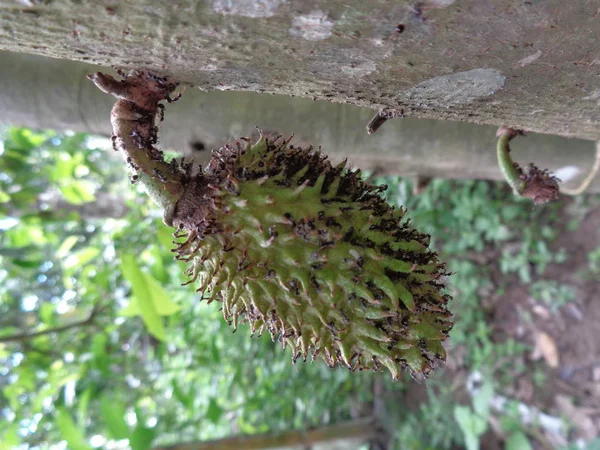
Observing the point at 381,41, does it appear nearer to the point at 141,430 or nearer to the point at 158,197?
the point at 158,197

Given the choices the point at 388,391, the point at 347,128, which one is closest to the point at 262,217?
the point at 347,128

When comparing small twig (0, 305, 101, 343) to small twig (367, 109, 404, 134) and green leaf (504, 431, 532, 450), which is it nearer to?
small twig (367, 109, 404, 134)

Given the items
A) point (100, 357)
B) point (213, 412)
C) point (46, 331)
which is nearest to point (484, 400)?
point (213, 412)

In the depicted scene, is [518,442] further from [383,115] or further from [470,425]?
[383,115]

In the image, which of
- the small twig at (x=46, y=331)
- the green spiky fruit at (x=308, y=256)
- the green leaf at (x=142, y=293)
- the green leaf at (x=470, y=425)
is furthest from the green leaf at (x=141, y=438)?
the green leaf at (x=470, y=425)

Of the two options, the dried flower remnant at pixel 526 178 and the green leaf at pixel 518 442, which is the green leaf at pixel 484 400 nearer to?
the green leaf at pixel 518 442

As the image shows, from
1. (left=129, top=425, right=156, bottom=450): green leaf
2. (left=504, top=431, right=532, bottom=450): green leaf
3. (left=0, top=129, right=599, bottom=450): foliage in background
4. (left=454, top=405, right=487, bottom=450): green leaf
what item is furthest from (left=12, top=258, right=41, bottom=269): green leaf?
(left=504, top=431, right=532, bottom=450): green leaf
